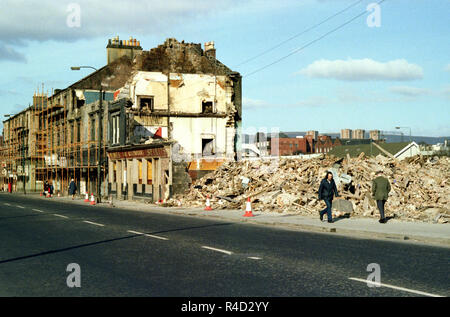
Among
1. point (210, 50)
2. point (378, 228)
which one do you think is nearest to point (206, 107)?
point (210, 50)

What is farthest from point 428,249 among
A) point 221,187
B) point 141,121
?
point 141,121

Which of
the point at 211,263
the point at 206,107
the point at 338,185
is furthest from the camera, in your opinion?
the point at 206,107

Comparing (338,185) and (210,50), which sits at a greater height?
(210,50)

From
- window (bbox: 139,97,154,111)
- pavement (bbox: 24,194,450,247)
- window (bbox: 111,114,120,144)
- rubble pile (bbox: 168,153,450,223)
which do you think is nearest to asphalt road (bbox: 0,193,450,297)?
pavement (bbox: 24,194,450,247)

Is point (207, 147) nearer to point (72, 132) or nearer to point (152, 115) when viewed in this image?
point (152, 115)

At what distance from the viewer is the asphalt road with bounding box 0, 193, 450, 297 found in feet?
24.9

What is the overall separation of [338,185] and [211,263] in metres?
15.9

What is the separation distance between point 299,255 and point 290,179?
17546mm

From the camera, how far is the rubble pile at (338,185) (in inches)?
871

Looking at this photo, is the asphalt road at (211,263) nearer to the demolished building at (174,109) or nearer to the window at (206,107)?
the demolished building at (174,109)

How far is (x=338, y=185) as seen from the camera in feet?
81.2

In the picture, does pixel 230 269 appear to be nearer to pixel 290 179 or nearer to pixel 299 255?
pixel 299 255

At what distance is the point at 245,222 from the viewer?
20.3m
